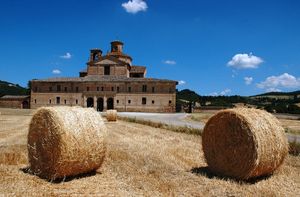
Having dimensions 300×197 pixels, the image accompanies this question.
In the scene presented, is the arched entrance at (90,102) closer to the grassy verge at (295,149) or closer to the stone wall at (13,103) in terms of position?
the stone wall at (13,103)

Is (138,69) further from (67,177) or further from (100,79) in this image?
(67,177)

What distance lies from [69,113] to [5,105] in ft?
211

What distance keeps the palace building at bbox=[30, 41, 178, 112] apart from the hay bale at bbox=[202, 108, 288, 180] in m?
54.3

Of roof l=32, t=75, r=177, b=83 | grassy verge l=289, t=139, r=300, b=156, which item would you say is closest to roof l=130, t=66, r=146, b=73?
roof l=32, t=75, r=177, b=83

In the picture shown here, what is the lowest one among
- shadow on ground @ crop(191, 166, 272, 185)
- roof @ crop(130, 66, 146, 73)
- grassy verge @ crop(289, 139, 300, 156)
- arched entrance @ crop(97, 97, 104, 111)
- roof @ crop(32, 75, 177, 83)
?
shadow on ground @ crop(191, 166, 272, 185)

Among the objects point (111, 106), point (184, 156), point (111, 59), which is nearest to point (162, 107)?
point (111, 106)

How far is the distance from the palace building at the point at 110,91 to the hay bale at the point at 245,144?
178 feet

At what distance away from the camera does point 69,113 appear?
302 inches

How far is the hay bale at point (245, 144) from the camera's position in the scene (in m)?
7.59

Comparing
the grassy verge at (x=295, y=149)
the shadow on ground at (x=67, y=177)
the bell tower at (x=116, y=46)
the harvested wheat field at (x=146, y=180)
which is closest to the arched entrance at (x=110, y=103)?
the bell tower at (x=116, y=46)

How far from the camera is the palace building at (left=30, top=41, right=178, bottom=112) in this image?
207 ft

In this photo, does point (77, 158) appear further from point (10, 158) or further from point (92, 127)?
point (10, 158)

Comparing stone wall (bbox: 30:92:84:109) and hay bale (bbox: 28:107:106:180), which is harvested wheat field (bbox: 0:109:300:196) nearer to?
hay bale (bbox: 28:107:106:180)

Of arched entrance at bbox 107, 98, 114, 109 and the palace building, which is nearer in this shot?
the palace building
